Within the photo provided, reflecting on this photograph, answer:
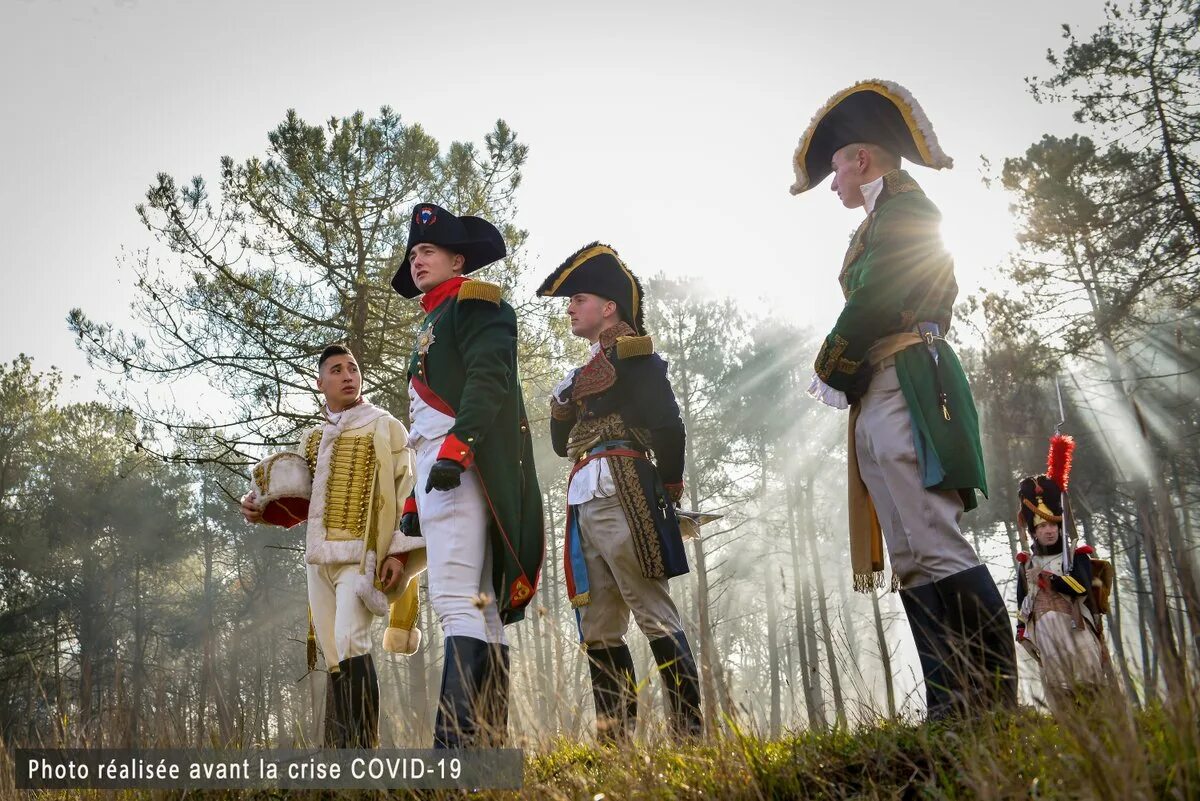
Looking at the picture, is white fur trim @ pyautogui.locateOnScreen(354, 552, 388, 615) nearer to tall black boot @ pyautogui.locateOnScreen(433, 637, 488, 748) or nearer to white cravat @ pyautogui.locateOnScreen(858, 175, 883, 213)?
tall black boot @ pyautogui.locateOnScreen(433, 637, 488, 748)

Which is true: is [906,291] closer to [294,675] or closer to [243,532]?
[294,675]

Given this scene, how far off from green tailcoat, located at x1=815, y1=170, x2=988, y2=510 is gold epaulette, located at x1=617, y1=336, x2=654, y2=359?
1.30 metres

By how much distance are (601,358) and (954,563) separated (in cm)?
207

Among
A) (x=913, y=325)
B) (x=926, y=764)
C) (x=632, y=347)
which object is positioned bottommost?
(x=926, y=764)

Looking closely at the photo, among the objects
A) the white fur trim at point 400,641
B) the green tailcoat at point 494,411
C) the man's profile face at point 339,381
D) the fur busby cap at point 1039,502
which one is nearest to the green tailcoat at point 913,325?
the green tailcoat at point 494,411

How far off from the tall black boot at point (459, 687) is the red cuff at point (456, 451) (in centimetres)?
67

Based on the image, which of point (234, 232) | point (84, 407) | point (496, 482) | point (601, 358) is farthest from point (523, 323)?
point (84, 407)

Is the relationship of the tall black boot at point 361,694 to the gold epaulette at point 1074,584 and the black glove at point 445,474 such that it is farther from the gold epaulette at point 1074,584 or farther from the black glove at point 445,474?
the gold epaulette at point 1074,584

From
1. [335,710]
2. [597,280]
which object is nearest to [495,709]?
[335,710]

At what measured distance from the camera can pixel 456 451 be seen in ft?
12.1

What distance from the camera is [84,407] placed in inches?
1033

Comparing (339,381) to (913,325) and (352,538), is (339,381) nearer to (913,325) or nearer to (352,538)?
(352,538)

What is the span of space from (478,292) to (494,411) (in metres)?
0.58

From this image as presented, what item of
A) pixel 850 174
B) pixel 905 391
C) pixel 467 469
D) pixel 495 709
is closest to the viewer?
pixel 495 709
